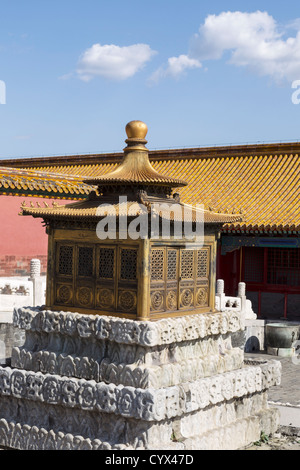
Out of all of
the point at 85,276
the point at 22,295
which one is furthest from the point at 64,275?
the point at 22,295

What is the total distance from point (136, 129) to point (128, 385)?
428 centimetres

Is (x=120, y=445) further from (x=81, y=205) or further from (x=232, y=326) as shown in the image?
(x=81, y=205)

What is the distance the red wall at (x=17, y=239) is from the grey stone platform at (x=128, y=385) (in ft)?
24.4

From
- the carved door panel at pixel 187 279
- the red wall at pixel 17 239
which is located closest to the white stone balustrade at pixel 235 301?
the red wall at pixel 17 239

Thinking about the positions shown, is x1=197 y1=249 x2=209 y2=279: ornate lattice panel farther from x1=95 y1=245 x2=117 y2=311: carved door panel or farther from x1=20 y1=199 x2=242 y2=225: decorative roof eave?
x1=95 y1=245 x2=117 y2=311: carved door panel

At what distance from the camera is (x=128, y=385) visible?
10.2 meters

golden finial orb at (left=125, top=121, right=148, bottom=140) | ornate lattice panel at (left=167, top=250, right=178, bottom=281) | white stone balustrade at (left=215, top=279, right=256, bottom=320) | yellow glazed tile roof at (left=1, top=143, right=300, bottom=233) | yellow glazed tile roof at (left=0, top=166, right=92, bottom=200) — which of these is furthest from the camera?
yellow glazed tile roof at (left=1, top=143, right=300, bottom=233)

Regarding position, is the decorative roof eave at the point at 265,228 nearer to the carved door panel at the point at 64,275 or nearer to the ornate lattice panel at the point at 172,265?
the ornate lattice panel at the point at 172,265

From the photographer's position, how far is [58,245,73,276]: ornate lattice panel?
444 inches

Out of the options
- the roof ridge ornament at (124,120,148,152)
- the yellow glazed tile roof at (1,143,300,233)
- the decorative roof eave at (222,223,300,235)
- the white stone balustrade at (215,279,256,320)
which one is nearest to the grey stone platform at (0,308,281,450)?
the roof ridge ornament at (124,120,148,152)

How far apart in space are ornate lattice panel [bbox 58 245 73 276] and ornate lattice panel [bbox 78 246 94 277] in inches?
7.1

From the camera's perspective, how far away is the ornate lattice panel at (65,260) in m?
11.3

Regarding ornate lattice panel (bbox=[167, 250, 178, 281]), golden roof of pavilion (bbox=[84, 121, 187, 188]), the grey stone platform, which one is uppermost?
golden roof of pavilion (bbox=[84, 121, 187, 188])
